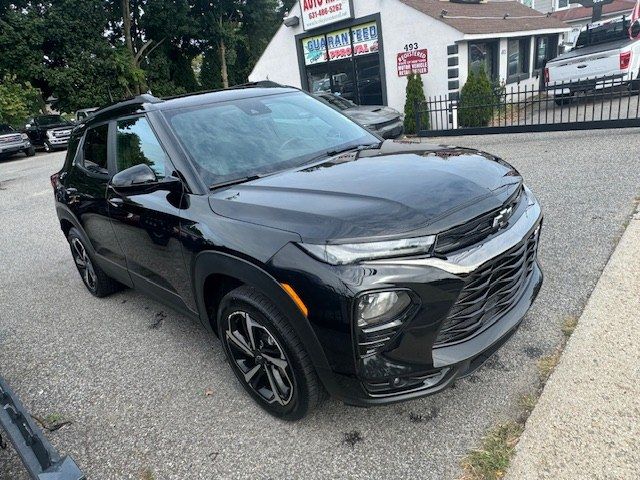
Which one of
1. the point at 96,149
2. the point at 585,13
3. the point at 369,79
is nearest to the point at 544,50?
the point at 369,79

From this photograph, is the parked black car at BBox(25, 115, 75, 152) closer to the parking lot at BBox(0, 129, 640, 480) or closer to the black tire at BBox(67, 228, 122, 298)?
the black tire at BBox(67, 228, 122, 298)

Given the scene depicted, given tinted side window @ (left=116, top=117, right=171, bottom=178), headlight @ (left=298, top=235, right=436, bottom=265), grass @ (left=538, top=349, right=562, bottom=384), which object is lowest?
grass @ (left=538, top=349, right=562, bottom=384)

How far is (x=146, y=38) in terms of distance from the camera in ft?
96.0

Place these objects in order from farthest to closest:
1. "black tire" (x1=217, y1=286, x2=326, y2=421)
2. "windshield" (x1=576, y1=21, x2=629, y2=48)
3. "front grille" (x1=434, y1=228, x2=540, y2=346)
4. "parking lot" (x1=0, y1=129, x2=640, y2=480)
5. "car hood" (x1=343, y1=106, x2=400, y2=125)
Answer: "windshield" (x1=576, y1=21, x2=629, y2=48)
"car hood" (x1=343, y1=106, x2=400, y2=125)
"parking lot" (x1=0, y1=129, x2=640, y2=480)
"black tire" (x1=217, y1=286, x2=326, y2=421)
"front grille" (x1=434, y1=228, x2=540, y2=346)

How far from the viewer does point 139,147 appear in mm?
3141

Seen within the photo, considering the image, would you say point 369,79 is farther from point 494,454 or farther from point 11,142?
point 11,142

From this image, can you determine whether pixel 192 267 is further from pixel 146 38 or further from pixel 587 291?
pixel 146 38

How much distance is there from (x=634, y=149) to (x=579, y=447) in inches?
270

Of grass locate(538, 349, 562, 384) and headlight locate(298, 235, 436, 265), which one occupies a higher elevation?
headlight locate(298, 235, 436, 265)

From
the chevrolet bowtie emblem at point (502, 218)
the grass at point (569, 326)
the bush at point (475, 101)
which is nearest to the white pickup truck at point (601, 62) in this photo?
the bush at point (475, 101)

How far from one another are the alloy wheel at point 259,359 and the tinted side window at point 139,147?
105 centimetres

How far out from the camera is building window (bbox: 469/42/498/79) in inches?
545

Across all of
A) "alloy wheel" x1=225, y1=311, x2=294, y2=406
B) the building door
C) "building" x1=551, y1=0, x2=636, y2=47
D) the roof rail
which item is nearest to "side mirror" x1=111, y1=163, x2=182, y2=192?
the roof rail

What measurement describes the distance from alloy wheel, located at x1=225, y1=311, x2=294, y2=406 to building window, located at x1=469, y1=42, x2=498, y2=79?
13.0 metres
